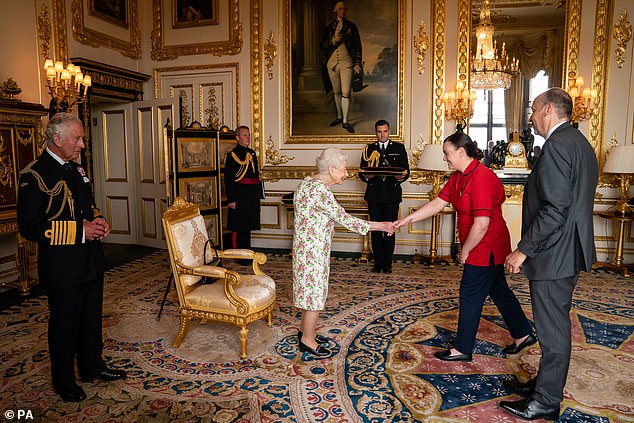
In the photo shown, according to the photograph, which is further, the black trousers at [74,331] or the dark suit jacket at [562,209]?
the black trousers at [74,331]

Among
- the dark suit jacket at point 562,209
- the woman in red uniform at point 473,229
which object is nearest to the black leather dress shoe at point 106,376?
the woman in red uniform at point 473,229

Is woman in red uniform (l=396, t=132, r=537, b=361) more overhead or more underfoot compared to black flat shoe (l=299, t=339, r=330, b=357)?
more overhead

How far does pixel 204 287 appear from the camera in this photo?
3963mm

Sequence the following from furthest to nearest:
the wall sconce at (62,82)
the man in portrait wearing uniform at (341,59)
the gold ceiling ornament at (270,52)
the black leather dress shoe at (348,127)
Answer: the gold ceiling ornament at (270,52) → the black leather dress shoe at (348,127) → the man in portrait wearing uniform at (341,59) → the wall sconce at (62,82)

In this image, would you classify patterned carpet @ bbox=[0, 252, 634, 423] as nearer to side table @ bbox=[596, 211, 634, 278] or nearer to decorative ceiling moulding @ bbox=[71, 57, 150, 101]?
side table @ bbox=[596, 211, 634, 278]

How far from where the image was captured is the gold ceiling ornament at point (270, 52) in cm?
780

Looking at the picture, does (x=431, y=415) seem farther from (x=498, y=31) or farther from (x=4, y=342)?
(x=498, y=31)

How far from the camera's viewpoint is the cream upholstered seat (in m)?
3.67

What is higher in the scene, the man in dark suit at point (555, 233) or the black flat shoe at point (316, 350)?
the man in dark suit at point (555, 233)

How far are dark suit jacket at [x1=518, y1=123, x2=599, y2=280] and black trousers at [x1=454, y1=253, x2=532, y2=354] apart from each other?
717 mm

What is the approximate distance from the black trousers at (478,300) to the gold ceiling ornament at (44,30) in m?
6.01

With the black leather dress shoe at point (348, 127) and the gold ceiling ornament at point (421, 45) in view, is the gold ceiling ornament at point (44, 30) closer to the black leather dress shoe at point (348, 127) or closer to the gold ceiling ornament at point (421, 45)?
the black leather dress shoe at point (348, 127)

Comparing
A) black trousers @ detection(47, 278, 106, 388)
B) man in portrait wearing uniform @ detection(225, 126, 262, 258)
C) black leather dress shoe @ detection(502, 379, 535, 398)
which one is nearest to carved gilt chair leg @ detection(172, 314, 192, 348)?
black trousers @ detection(47, 278, 106, 388)

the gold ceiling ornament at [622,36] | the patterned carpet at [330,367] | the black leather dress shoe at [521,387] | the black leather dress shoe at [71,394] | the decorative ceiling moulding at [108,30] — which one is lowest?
the patterned carpet at [330,367]
